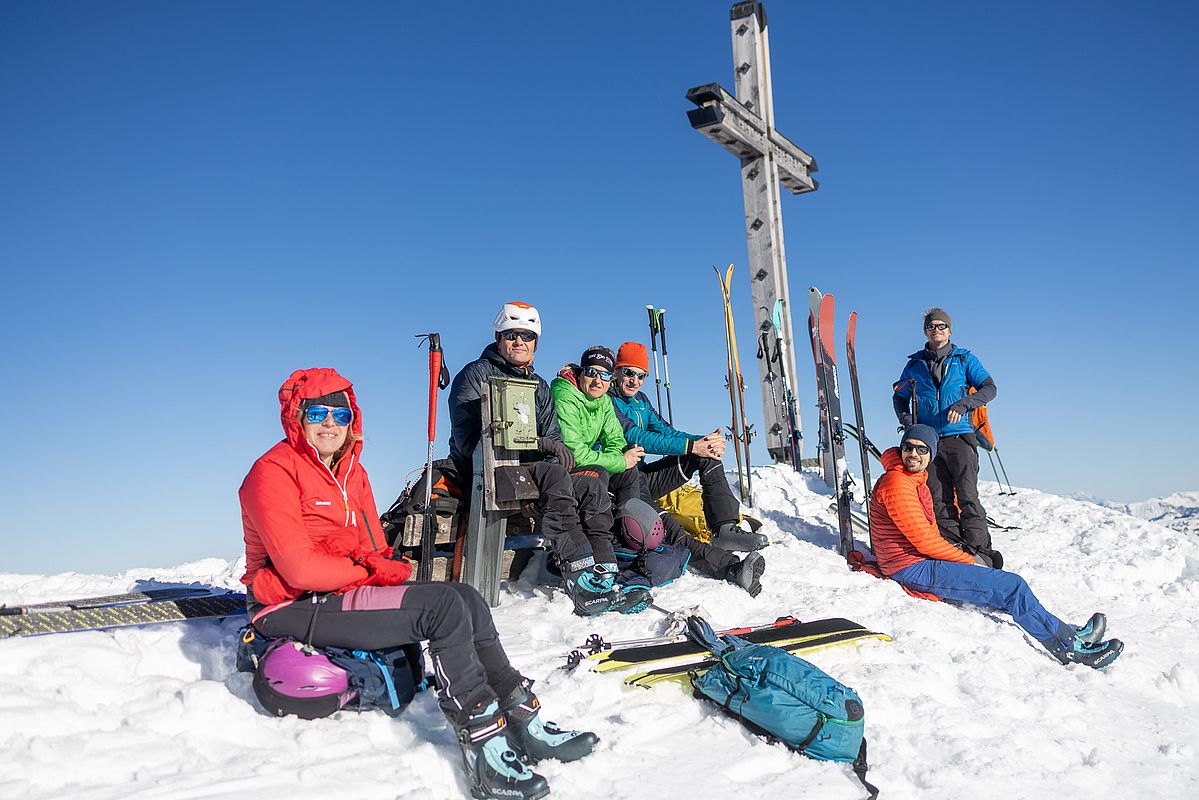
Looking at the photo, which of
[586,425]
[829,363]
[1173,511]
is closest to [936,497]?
[829,363]

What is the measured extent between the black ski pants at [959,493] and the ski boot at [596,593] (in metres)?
3.27

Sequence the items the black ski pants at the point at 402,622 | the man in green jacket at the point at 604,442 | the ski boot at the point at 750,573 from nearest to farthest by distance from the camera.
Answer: the black ski pants at the point at 402,622, the ski boot at the point at 750,573, the man in green jacket at the point at 604,442

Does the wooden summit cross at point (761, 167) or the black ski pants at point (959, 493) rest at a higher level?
the wooden summit cross at point (761, 167)

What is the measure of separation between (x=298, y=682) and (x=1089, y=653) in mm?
4625

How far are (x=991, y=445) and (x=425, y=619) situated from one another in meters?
5.77

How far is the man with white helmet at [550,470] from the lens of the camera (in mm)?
4812

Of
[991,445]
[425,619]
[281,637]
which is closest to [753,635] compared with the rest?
[425,619]

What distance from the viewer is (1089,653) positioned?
499 cm

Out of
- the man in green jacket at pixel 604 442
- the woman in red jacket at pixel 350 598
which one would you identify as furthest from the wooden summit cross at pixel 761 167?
the woman in red jacket at pixel 350 598

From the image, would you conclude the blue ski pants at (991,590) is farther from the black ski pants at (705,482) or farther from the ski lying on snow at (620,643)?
the ski lying on snow at (620,643)

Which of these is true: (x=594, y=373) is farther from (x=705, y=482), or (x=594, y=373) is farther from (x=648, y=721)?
(x=648, y=721)

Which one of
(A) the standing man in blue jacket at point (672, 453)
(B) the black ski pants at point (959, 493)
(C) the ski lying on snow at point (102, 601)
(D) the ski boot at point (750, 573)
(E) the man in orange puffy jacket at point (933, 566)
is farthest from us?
(B) the black ski pants at point (959, 493)

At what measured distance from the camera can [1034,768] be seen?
3.45m

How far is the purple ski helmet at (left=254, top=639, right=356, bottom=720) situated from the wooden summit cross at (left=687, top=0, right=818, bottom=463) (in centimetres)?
707
